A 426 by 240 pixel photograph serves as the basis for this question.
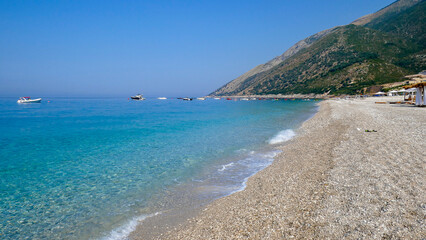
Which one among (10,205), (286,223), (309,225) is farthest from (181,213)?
(10,205)

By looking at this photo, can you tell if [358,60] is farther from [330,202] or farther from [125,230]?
[125,230]

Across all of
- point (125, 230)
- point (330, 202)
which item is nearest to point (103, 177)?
point (125, 230)

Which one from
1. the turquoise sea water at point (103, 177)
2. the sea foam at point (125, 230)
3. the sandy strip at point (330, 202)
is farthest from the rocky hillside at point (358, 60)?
the sea foam at point (125, 230)

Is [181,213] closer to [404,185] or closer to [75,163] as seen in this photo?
[404,185]

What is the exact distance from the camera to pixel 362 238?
209 inches

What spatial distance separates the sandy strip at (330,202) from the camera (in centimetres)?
585

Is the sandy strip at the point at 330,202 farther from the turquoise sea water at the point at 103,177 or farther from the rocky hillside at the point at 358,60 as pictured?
the rocky hillside at the point at 358,60

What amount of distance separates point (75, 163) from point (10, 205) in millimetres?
6507

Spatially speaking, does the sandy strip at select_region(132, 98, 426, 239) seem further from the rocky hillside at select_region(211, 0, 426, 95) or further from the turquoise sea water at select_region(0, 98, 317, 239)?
the rocky hillside at select_region(211, 0, 426, 95)

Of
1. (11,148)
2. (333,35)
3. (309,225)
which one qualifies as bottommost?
(11,148)

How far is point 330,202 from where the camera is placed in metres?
7.27

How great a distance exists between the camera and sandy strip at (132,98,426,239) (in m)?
5.85

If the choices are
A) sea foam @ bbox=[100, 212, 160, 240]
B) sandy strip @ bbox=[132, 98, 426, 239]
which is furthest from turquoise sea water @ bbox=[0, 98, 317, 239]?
sandy strip @ bbox=[132, 98, 426, 239]

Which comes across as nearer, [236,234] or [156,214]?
[236,234]
